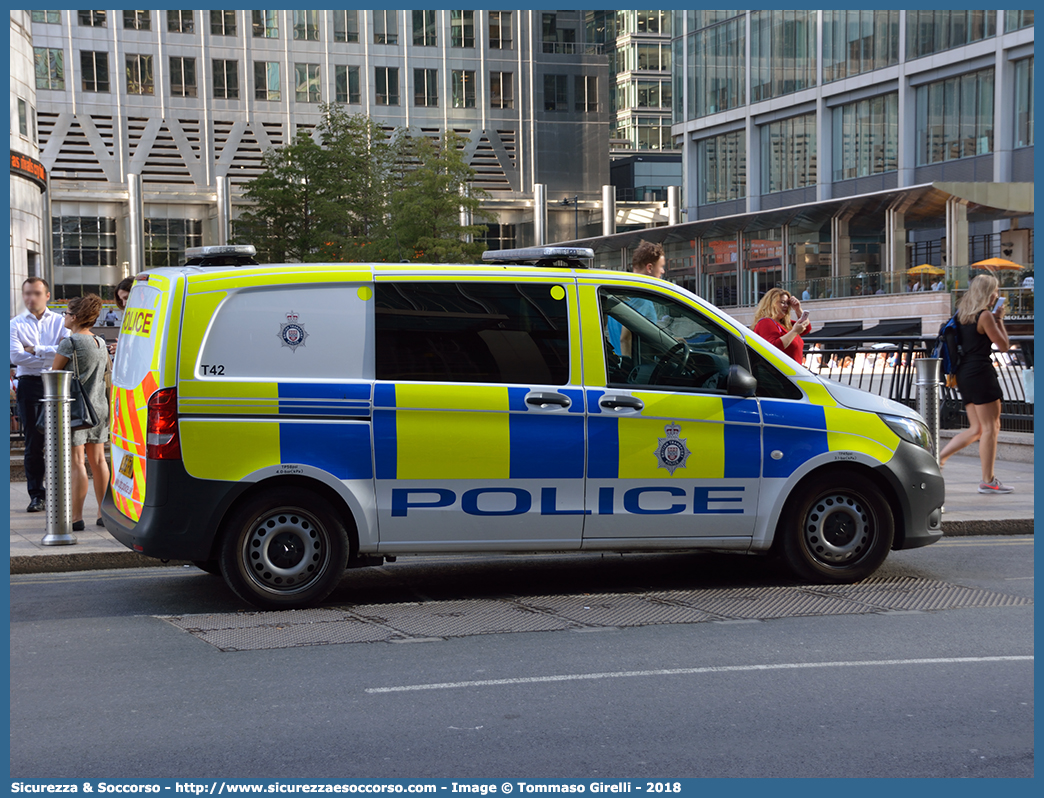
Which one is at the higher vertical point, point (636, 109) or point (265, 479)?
point (636, 109)

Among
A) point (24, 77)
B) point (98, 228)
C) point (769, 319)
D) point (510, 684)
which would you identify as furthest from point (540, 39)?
point (510, 684)

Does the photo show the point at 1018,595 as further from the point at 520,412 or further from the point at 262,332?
the point at 262,332

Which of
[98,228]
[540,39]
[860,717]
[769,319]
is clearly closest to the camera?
[860,717]

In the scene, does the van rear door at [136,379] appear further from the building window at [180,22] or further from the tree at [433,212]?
the building window at [180,22]

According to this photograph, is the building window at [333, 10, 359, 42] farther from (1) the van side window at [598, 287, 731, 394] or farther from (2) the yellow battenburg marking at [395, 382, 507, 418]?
(2) the yellow battenburg marking at [395, 382, 507, 418]

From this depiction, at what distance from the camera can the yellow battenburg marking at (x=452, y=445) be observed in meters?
6.82

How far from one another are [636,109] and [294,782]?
341 feet

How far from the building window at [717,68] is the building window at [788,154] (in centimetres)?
279

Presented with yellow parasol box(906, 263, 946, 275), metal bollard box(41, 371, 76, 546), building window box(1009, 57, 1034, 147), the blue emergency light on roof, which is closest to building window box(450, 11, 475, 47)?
building window box(1009, 57, 1034, 147)

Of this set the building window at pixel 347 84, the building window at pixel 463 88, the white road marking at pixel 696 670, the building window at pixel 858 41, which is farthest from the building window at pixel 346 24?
the white road marking at pixel 696 670

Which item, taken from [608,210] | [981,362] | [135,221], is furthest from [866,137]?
[981,362]

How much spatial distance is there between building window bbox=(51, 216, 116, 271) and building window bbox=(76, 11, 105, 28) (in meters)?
10.4

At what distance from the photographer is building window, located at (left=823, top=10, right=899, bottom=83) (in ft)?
173

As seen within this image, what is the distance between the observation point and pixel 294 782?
13.4 feet
